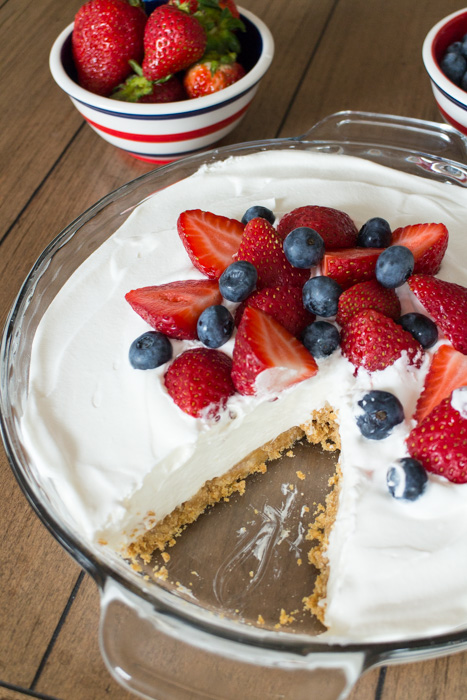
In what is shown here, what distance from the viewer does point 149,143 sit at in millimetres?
2580

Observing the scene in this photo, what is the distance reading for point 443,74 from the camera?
2.48 meters

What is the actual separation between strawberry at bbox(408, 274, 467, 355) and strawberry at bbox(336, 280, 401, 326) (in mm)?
82

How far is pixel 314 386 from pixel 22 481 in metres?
0.91

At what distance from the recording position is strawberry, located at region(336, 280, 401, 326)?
1.93 meters

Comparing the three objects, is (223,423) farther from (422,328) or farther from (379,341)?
(422,328)

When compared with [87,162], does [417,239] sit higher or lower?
lower

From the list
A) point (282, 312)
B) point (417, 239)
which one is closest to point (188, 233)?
point (282, 312)

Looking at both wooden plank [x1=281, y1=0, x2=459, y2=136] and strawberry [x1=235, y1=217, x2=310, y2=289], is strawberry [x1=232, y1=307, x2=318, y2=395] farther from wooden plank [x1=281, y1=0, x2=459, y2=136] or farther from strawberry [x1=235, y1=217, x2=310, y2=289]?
wooden plank [x1=281, y1=0, x2=459, y2=136]

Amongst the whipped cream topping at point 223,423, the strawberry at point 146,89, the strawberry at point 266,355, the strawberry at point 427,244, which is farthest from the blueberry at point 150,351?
the strawberry at point 146,89

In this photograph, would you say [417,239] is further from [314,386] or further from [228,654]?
[228,654]

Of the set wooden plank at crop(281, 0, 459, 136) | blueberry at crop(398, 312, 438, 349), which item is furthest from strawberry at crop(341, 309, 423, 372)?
wooden plank at crop(281, 0, 459, 136)

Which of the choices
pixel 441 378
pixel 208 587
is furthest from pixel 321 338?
pixel 208 587

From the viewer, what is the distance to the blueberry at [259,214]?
2.18 m

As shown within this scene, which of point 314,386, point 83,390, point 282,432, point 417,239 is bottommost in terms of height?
point 282,432
